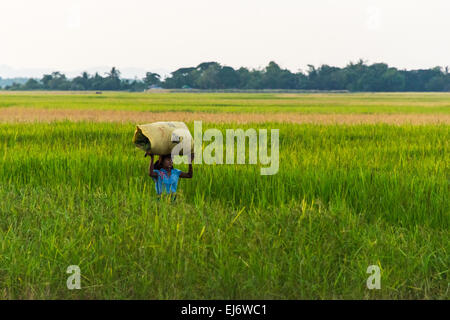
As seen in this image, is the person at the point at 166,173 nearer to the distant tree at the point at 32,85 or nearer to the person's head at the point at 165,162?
the person's head at the point at 165,162

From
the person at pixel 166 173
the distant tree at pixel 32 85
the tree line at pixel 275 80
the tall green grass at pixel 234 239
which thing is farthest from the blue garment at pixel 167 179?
the distant tree at pixel 32 85

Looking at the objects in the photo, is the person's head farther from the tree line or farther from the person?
the tree line

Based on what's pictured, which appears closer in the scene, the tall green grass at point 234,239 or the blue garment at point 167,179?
the tall green grass at point 234,239

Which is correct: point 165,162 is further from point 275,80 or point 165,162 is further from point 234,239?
point 275,80

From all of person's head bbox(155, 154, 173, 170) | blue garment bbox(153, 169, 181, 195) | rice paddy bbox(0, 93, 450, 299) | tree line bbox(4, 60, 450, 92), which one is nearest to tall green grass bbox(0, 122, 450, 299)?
rice paddy bbox(0, 93, 450, 299)

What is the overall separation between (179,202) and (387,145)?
591cm

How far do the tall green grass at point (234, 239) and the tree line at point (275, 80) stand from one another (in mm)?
94504

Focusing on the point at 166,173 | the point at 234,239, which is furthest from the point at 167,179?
the point at 234,239

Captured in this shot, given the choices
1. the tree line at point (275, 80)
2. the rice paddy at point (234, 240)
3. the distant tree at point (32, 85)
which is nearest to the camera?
the rice paddy at point (234, 240)

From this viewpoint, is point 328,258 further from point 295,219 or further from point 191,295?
point 191,295

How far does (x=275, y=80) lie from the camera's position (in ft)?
325

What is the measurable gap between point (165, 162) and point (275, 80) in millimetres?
97017

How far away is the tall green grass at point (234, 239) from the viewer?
3.16 metres
